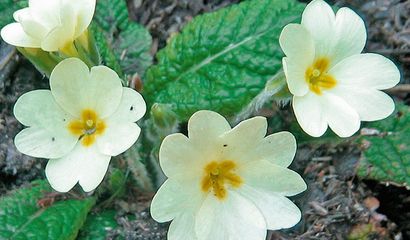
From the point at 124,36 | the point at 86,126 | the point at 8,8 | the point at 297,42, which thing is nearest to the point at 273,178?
the point at 297,42

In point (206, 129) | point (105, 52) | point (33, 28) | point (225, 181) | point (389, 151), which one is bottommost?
point (389, 151)

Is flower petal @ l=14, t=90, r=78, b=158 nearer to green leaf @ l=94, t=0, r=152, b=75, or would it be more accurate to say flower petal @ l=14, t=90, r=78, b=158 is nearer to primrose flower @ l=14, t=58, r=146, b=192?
primrose flower @ l=14, t=58, r=146, b=192

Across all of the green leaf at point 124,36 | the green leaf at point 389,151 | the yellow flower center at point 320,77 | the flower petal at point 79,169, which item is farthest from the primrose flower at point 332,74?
Answer: the green leaf at point 124,36

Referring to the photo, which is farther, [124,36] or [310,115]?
[124,36]

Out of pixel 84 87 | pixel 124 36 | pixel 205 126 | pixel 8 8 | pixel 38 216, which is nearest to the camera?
pixel 205 126

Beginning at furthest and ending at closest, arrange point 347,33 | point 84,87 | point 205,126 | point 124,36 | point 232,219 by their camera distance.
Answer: point 124,36 < point 347,33 < point 84,87 < point 232,219 < point 205,126

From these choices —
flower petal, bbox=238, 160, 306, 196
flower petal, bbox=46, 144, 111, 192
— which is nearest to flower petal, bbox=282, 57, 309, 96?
flower petal, bbox=238, 160, 306, 196

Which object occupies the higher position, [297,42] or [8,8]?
[297,42]

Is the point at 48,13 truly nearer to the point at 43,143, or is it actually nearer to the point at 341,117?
the point at 43,143
